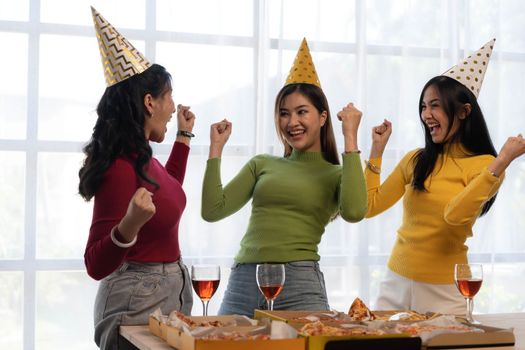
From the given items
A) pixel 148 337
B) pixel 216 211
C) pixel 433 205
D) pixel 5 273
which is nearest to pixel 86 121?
pixel 5 273

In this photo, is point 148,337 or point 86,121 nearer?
point 148,337

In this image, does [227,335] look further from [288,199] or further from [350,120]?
[350,120]

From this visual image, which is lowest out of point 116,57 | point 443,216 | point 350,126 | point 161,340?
point 161,340

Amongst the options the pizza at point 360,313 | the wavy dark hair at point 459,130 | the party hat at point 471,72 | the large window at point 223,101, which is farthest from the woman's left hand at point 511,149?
the large window at point 223,101

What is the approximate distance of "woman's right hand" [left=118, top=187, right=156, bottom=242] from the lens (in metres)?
1.62

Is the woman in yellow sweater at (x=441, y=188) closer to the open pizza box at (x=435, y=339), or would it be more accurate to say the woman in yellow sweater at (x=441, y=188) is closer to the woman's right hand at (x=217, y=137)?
the woman's right hand at (x=217, y=137)

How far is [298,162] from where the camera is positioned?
2.44 metres

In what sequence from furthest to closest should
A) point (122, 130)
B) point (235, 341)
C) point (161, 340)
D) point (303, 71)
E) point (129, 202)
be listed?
point (303, 71)
point (122, 130)
point (129, 202)
point (161, 340)
point (235, 341)

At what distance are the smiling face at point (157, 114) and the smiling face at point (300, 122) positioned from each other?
421 mm

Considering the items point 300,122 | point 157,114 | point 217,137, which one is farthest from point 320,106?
point 157,114

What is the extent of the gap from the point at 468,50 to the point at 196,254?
5.67 ft

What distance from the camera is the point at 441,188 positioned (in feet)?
7.73

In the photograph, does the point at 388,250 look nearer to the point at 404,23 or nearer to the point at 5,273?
the point at 404,23

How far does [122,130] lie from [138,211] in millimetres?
464
